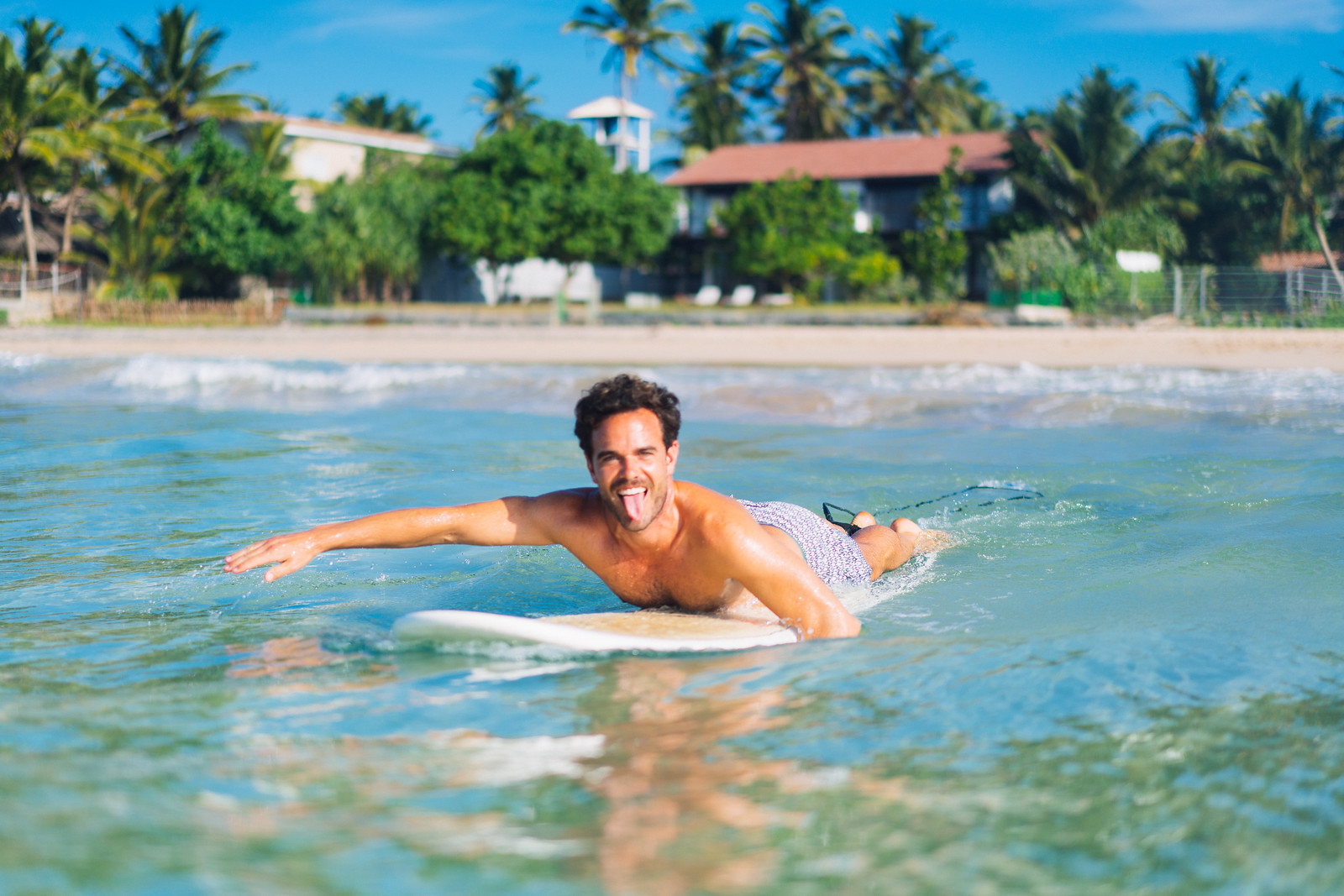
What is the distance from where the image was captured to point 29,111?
3120 cm

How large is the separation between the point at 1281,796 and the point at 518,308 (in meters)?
35.4

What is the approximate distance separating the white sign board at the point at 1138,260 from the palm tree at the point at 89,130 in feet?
87.5

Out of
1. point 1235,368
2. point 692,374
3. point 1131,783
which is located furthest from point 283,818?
point 1235,368

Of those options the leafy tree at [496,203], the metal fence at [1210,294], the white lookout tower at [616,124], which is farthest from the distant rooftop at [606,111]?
the metal fence at [1210,294]

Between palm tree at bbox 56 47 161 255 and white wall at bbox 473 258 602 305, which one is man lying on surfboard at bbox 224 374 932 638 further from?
white wall at bbox 473 258 602 305

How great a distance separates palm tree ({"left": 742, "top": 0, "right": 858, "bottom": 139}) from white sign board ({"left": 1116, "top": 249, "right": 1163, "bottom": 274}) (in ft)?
60.5

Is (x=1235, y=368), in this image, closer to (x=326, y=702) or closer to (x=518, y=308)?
(x=326, y=702)

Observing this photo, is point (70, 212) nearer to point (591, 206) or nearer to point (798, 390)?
point (591, 206)

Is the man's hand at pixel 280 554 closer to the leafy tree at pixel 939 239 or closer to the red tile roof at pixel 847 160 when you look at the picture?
the leafy tree at pixel 939 239

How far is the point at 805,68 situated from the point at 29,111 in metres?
27.7

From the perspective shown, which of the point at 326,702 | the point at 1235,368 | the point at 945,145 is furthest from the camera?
the point at 945,145

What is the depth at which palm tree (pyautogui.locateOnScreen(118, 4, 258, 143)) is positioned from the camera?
123ft

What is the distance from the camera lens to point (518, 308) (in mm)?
37219

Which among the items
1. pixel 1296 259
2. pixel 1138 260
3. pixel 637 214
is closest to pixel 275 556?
pixel 1138 260
